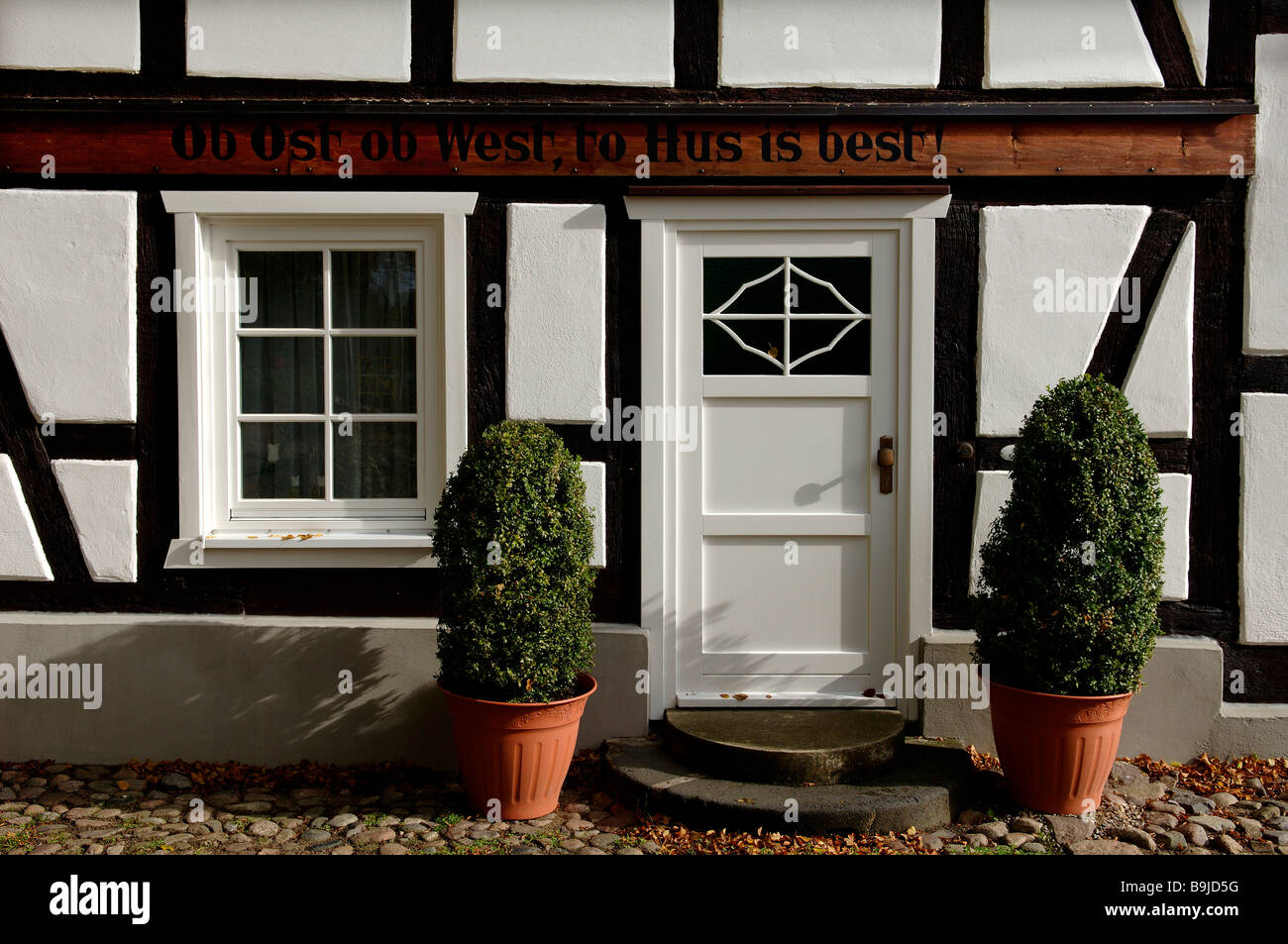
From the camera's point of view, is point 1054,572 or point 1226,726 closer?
point 1054,572

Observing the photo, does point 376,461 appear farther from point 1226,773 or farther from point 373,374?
point 1226,773

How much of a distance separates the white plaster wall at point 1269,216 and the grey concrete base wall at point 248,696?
3.11 m

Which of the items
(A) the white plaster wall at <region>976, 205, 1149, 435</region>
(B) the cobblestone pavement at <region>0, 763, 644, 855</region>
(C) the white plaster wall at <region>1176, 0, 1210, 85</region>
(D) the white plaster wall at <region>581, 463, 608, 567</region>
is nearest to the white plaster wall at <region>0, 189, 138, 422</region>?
(B) the cobblestone pavement at <region>0, 763, 644, 855</region>

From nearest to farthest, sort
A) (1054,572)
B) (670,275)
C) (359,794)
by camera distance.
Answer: (1054,572), (359,794), (670,275)

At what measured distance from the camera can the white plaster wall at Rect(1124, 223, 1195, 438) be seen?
13.6 ft

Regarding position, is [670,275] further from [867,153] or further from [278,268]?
[278,268]

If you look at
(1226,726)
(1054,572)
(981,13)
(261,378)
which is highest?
(981,13)

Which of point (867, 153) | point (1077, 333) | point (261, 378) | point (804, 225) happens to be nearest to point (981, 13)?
point (867, 153)

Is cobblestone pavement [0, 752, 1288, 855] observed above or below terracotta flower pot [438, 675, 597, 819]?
below

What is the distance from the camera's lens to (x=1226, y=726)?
4.16m

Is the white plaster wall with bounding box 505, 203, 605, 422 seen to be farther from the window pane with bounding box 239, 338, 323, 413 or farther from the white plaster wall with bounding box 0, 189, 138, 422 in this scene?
the white plaster wall with bounding box 0, 189, 138, 422

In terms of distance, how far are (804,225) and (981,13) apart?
3.93 feet

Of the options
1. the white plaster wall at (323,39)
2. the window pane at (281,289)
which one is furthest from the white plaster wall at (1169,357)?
the window pane at (281,289)

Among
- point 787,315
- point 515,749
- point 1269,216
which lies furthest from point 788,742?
point 1269,216
